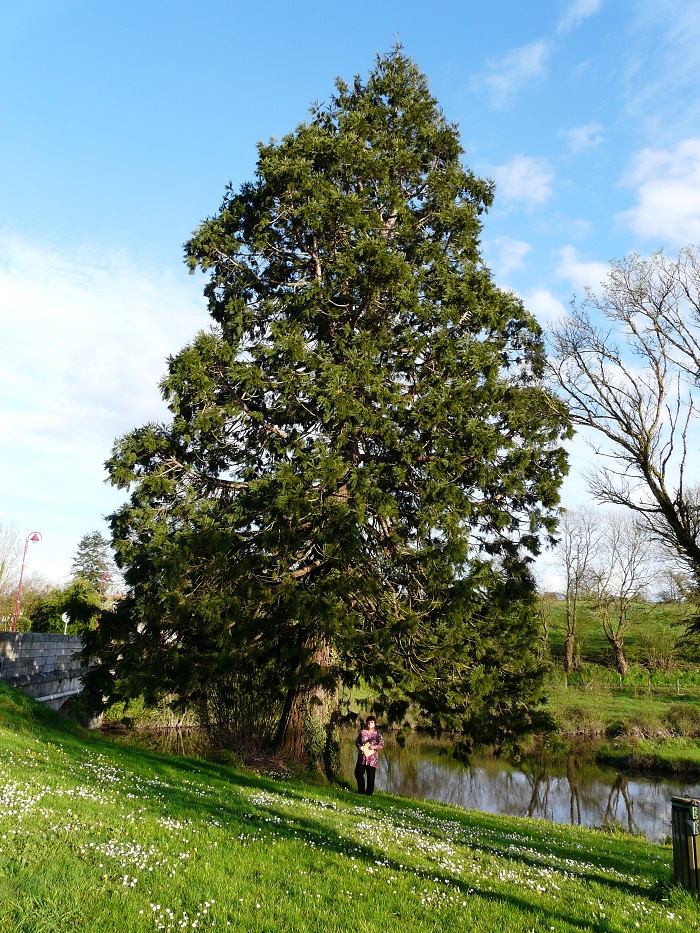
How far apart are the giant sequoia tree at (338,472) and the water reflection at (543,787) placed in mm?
6828

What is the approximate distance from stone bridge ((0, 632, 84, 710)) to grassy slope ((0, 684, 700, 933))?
10.3 m

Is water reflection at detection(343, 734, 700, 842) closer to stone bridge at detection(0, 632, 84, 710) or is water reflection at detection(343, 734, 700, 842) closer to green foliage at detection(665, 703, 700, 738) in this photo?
green foliage at detection(665, 703, 700, 738)

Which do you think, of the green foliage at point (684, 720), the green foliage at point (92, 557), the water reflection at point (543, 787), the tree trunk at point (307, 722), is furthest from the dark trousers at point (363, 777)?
the green foliage at point (92, 557)

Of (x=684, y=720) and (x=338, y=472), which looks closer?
(x=338, y=472)

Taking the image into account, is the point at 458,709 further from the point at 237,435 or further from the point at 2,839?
the point at 2,839

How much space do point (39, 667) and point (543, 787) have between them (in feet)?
61.0

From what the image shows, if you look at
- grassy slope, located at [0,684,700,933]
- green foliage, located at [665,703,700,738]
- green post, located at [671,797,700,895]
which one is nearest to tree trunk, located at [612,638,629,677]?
green foliage, located at [665,703,700,738]

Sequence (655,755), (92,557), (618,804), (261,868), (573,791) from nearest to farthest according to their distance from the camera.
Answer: (261,868), (618,804), (573,791), (655,755), (92,557)

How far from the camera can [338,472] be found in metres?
13.5

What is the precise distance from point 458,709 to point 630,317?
33.5 feet

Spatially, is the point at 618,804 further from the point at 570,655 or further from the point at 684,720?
the point at 570,655

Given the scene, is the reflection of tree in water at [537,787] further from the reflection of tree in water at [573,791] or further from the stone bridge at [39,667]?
the stone bridge at [39,667]

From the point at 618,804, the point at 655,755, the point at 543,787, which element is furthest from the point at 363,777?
the point at 655,755

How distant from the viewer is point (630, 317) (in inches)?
619
